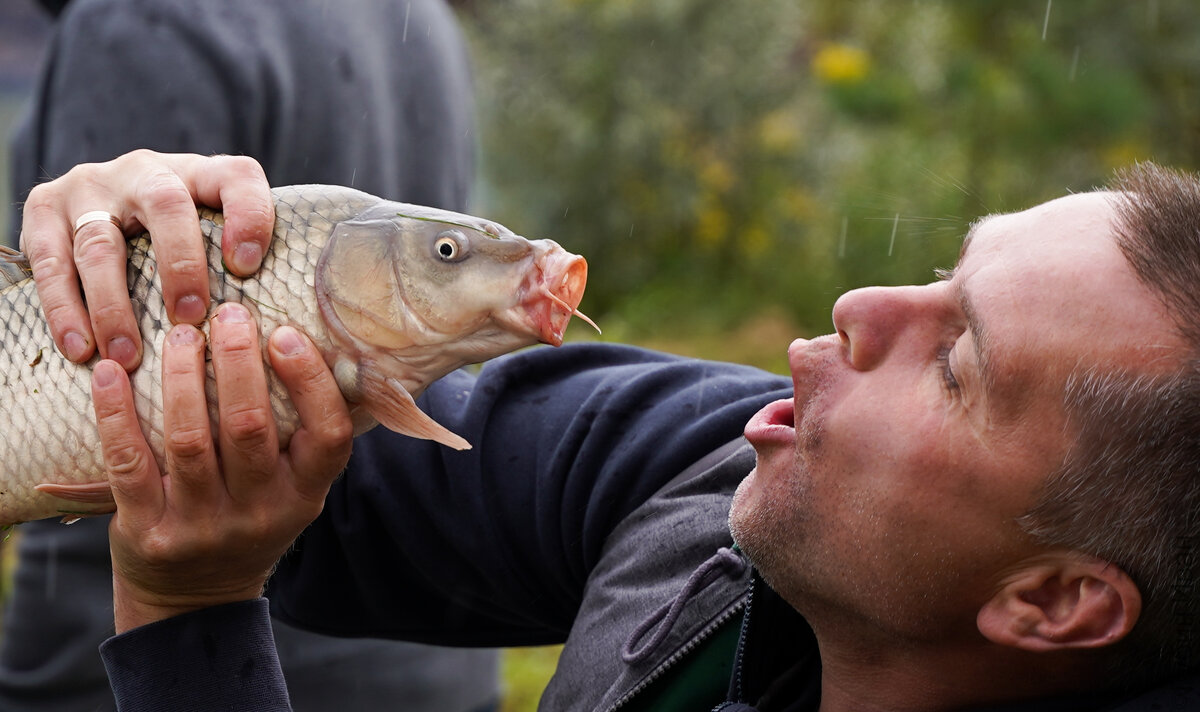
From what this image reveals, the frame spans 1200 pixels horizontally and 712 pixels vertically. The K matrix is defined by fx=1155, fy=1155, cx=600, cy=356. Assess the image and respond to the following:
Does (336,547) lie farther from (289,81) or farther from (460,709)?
(289,81)

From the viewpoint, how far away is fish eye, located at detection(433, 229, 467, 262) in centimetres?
161

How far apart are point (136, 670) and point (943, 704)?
1.15m

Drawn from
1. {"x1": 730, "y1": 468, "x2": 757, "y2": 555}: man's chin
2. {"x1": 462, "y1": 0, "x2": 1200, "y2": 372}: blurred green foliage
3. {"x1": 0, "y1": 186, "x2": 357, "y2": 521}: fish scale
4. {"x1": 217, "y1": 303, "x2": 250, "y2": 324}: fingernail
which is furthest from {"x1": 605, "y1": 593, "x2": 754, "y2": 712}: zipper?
{"x1": 462, "y1": 0, "x2": 1200, "y2": 372}: blurred green foliage

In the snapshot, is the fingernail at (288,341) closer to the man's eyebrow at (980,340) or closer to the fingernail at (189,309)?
the fingernail at (189,309)

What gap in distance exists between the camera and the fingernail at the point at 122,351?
1.54 m

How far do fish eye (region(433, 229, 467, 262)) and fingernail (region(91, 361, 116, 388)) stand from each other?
454mm

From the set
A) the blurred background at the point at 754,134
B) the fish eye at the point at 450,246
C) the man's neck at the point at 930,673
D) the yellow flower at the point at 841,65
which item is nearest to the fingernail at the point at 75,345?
the fish eye at the point at 450,246

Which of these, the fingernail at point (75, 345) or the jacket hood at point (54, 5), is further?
the jacket hood at point (54, 5)

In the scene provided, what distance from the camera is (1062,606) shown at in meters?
1.54

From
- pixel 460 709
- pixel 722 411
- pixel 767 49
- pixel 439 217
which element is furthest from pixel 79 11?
pixel 767 49

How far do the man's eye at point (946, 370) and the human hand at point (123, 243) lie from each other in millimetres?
938

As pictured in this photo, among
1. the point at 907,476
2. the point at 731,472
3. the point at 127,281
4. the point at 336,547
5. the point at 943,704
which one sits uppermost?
the point at 127,281

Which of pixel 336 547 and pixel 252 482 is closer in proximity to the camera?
pixel 252 482

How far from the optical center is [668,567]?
185cm
